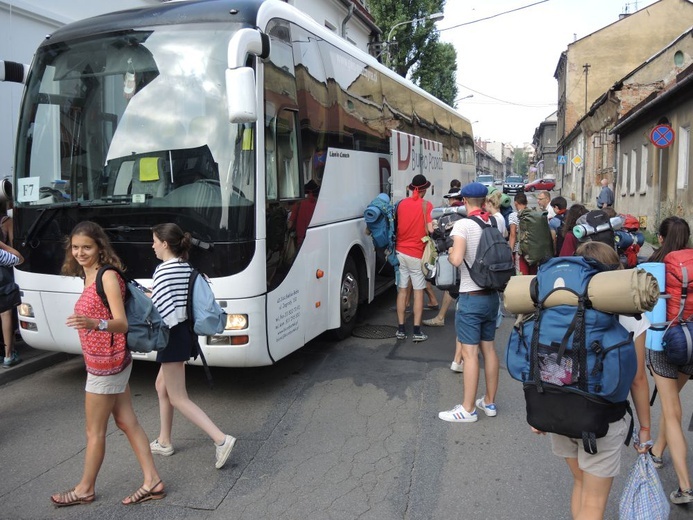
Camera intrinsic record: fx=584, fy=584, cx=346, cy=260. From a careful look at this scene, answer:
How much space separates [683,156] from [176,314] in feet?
57.1

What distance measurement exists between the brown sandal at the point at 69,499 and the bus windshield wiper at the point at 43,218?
96.2 inches

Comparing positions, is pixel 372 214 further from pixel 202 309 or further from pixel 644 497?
pixel 644 497

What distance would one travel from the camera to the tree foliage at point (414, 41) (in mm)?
28094

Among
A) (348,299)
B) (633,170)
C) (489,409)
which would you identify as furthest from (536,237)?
Result: (633,170)

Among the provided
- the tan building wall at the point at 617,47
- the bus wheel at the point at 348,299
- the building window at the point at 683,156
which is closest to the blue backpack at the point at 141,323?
the bus wheel at the point at 348,299

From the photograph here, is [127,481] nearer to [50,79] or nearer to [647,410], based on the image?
[647,410]

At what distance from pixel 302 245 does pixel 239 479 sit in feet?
7.80

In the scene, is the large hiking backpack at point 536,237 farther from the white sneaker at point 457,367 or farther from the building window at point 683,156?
the building window at point 683,156

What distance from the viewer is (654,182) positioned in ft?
65.0

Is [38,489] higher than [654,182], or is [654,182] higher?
[654,182]

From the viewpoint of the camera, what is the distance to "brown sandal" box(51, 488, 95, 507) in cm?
350

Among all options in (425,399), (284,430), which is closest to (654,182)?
(425,399)

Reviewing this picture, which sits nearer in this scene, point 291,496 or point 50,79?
point 291,496

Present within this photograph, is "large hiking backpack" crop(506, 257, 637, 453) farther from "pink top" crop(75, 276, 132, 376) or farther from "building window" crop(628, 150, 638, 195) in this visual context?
"building window" crop(628, 150, 638, 195)
